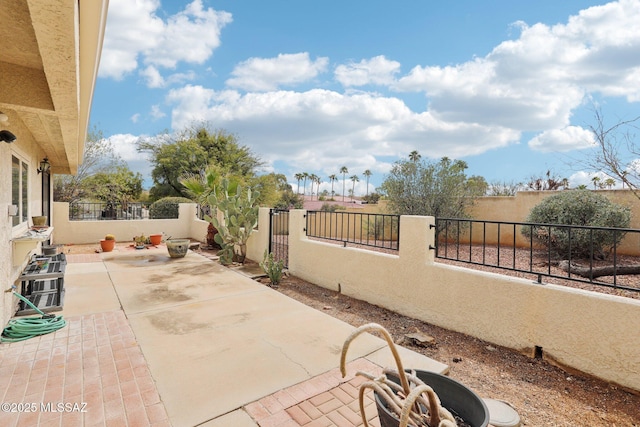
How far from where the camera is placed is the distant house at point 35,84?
1.90 metres

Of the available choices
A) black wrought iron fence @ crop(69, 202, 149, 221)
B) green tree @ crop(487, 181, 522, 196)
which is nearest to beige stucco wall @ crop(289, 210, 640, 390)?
black wrought iron fence @ crop(69, 202, 149, 221)

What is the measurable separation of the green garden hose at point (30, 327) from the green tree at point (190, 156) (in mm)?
18027

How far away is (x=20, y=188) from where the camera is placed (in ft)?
17.3

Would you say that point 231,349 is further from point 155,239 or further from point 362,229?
point 155,239

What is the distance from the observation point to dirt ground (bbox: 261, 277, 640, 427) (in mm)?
2491

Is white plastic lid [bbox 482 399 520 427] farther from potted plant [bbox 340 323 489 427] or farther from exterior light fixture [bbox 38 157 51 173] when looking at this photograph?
exterior light fixture [bbox 38 157 51 173]

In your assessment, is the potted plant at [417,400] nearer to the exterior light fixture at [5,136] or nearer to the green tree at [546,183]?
the exterior light fixture at [5,136]

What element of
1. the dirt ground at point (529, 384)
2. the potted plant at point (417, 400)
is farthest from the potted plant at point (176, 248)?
the potted plant at point (417, 400)

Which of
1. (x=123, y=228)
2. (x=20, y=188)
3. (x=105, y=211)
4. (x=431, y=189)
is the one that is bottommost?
(x=123, y=228)

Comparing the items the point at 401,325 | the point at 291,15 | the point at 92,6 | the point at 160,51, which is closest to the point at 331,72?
the point at 291,15

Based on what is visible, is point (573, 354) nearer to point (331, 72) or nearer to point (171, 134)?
point (331, 72)

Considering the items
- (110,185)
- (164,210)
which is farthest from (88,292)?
(110,185)

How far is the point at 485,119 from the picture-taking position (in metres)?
10.6

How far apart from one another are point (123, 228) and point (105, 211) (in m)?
4.60
